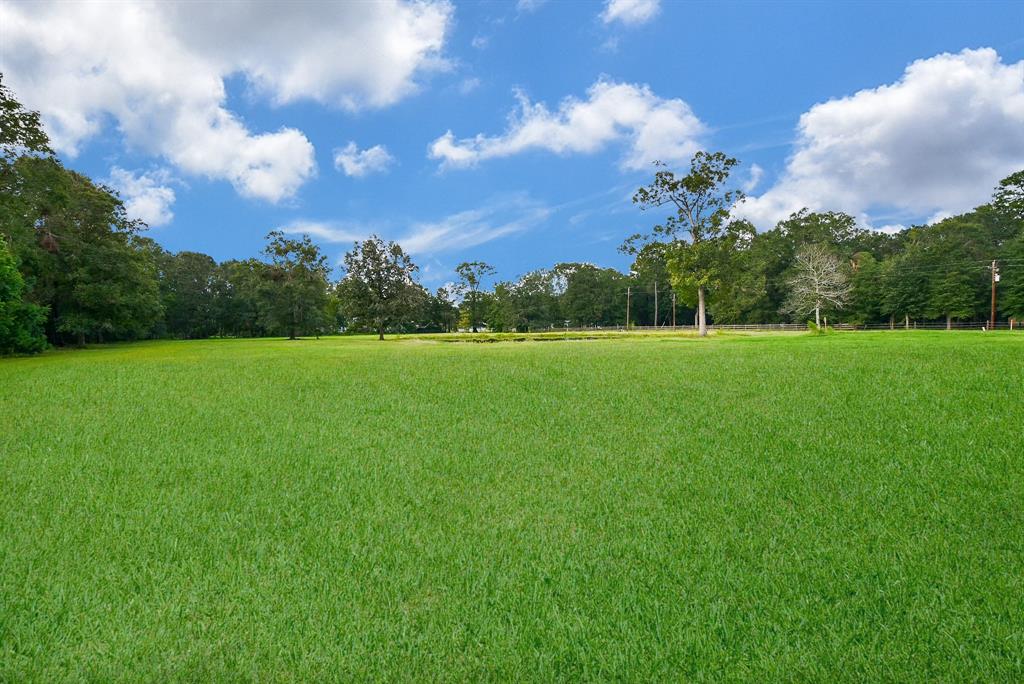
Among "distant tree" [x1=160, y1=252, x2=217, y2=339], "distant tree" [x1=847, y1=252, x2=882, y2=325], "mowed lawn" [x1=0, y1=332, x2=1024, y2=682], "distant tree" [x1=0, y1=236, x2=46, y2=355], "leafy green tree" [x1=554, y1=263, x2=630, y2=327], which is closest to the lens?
"mowed lawn" [x1=0, y1=332, x2=1024, y2=682]

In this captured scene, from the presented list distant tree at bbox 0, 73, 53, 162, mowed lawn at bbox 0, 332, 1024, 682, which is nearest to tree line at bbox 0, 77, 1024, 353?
distant tree at bbox 0, 73, 53, 162

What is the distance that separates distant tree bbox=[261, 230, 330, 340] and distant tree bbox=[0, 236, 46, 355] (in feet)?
85.4

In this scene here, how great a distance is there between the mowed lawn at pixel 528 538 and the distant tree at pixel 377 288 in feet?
123

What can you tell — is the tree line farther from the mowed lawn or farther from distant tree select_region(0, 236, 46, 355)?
the mowed lawn

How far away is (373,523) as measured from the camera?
14.0 ft

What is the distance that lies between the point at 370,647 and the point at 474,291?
70901 mm

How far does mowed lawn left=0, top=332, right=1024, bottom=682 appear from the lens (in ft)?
8.93

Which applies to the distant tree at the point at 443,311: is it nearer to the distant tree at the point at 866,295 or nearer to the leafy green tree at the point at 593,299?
the leafy green tree at the point at 593,299

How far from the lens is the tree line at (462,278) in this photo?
26.4 metres

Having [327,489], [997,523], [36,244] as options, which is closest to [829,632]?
[997,523]

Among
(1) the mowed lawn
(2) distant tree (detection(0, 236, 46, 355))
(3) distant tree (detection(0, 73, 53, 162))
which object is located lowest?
(1) the mowed lawn

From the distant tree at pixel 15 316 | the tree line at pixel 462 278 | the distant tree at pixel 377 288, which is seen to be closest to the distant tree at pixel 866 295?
the tree line at pixel 462 278

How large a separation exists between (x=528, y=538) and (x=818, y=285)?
57.0 meters

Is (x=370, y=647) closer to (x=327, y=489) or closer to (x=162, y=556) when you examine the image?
(x=162, y=556)
